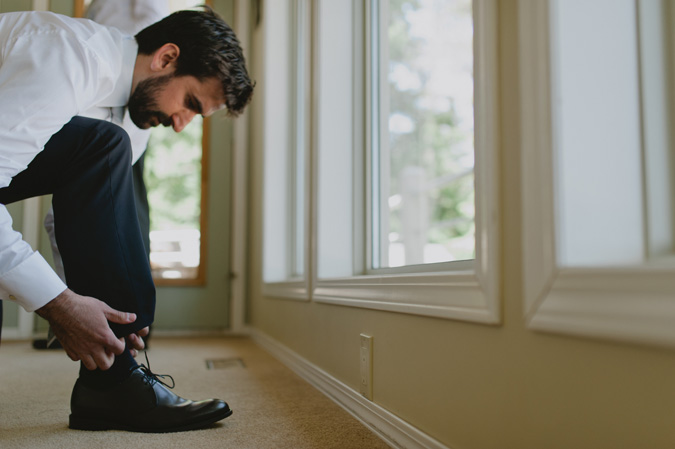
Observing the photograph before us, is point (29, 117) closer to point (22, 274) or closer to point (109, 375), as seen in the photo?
point (22, 274)

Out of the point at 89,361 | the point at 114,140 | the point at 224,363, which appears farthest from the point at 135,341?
the point at 224,363

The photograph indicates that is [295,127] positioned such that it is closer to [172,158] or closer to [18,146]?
[172,158]

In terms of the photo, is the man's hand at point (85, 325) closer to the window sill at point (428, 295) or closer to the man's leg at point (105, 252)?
the man's leg at point (105, 252)

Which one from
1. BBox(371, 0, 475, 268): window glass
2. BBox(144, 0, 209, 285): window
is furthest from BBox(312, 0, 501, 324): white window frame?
BBox(144, 0, 209, 285): window

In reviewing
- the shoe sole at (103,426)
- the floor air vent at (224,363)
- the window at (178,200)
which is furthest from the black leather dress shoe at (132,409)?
the window at (178,200)

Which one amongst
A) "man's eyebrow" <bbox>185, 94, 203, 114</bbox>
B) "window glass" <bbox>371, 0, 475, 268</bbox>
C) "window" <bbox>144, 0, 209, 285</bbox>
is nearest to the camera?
"man's eyebrow" <bbox>185, 94, 203, 114</bbox>

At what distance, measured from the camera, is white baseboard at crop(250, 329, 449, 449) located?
3.46ft

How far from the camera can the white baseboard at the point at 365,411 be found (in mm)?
1054

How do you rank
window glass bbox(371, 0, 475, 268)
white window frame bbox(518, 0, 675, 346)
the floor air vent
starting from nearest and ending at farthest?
white window frame bbox(518, 0, 675, 346) → the floor air vent → window glass bbox(371, 0, 475, 268)

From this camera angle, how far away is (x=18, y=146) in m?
0.95

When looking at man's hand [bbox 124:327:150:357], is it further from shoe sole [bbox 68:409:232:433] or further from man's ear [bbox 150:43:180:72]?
man's ear [bbox 150:43:180:72]

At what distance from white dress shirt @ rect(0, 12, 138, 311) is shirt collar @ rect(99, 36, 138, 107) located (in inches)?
6.7

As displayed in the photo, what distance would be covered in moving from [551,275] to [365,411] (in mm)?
729

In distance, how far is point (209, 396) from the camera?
1573mm
